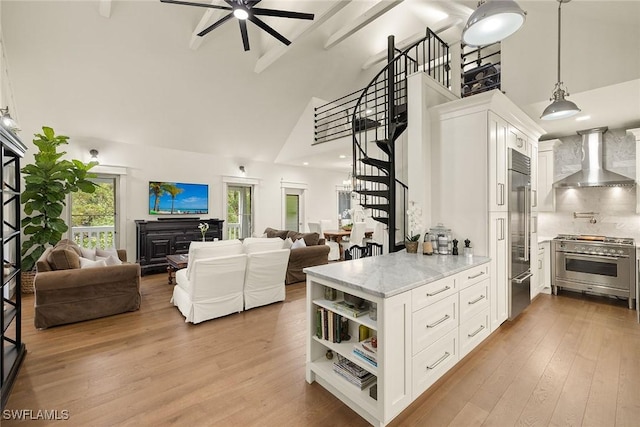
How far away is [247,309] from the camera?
12.1 feet

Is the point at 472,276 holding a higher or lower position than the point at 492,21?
lower

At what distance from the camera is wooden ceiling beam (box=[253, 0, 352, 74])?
3867mm

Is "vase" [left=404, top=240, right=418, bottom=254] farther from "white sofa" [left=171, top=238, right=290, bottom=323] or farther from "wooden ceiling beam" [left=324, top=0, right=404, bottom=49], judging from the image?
"wooden ceiling beam" [left=324, top=0, right=404, bottom=49]

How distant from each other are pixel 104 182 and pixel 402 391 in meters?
6.70

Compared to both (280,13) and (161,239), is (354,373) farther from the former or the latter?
(161,239)

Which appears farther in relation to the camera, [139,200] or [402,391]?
[139,200]

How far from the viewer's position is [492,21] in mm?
1940

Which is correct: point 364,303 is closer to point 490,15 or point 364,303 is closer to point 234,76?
point 490,15

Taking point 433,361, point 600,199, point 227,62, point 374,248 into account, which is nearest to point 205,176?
point 227,62

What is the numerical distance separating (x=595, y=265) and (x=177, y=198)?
7718mm

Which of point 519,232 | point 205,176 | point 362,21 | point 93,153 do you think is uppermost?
point 362,21

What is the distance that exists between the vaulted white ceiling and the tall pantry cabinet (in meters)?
1.05

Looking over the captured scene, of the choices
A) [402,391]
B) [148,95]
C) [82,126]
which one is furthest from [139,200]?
[402,391]

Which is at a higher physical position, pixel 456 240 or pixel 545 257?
pixel 456 240
